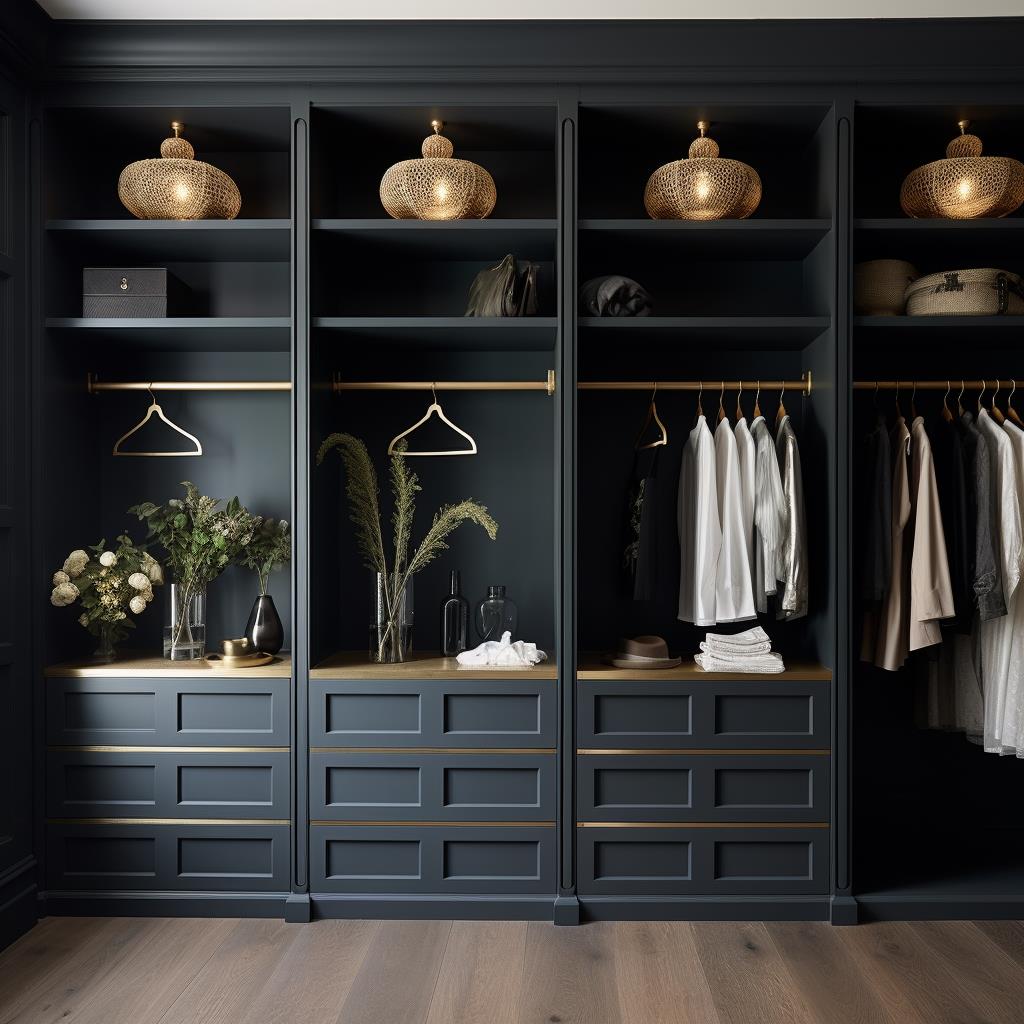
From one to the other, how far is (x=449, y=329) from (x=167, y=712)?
1.52m

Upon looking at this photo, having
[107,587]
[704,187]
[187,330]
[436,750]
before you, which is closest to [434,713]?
[436,750]

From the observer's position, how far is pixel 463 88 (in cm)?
273

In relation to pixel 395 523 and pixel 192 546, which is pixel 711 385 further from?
pixel 192 546

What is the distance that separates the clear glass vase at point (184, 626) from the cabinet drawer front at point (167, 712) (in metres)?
0.16

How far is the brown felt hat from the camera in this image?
9.18ft

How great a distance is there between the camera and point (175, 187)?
2777 millimetres

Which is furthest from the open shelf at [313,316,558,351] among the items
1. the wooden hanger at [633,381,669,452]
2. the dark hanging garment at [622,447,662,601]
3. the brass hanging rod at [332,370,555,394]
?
the dark hanging garment at [622,447,662,601]

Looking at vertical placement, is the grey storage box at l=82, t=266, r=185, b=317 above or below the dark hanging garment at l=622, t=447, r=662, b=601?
above

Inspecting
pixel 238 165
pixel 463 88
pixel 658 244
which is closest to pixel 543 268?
pixel 658 244

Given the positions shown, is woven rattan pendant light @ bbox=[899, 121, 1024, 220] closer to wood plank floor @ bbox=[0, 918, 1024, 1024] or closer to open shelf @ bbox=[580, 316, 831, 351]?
open shelf @ bbox=[580, 316, 831, 351]

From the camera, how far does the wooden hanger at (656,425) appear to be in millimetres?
2994

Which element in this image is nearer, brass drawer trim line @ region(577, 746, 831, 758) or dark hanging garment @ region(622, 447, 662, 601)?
brass drawer trim line @ region(577, 746, 831, 758)

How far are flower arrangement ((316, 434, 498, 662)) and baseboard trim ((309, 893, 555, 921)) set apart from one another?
2.49 ft

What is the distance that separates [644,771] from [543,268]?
1816 mm
